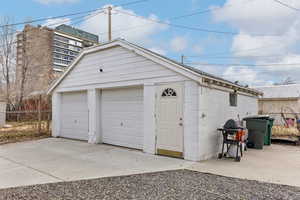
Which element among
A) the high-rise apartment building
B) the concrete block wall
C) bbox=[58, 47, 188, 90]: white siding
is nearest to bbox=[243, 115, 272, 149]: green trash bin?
the concrete block wall

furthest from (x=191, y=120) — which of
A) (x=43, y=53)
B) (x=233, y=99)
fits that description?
(x=43, y=53)

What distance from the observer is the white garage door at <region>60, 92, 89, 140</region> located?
9336 mm

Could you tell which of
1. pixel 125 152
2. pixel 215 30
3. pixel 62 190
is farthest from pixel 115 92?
pixel 215 30

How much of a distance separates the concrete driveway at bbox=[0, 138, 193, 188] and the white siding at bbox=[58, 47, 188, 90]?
7.94 feet

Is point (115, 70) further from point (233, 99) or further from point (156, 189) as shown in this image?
point (156, 189)

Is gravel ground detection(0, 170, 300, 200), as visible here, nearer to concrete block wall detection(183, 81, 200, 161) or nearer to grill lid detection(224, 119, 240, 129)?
concrete block wall detection(183, 81, 200, 161)

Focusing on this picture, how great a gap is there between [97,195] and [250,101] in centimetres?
824

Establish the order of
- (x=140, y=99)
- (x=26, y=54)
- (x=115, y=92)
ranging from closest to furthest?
(x=140, y=99) < (x=115, y=92) < (x=26, y=54)

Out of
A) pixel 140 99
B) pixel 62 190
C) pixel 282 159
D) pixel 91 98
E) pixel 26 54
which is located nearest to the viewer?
pixel 62 190

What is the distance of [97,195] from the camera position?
3.53 meters

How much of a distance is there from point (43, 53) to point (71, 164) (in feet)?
77.9

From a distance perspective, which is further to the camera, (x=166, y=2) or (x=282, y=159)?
(x=166, y=2)

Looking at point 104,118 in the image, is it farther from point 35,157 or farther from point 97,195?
point 97,195

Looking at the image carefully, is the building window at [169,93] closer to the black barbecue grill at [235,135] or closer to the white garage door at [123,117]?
the white garage door at [123,117]
